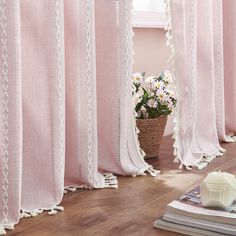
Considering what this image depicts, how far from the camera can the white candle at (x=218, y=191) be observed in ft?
3.93

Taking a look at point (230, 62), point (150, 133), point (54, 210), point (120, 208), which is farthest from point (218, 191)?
point (230, 62)

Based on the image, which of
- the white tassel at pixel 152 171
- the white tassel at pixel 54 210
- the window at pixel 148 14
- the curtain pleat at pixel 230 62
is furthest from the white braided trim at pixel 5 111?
the curtain pleat at pixel 230 62

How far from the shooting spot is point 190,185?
5.63 feet

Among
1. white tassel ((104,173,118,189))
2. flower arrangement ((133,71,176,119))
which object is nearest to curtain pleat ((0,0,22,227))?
white tassel ((104,173,118,189))

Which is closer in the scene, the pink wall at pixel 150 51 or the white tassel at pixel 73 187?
the white tassel at pixel 73 187

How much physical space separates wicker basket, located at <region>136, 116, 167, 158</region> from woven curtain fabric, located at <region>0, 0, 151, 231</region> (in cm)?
18

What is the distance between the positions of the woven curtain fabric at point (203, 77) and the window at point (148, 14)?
10.5 inches

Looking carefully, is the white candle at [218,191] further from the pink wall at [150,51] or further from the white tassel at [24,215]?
the pink wall at [150,51]

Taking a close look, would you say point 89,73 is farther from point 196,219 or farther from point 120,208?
point 196,219

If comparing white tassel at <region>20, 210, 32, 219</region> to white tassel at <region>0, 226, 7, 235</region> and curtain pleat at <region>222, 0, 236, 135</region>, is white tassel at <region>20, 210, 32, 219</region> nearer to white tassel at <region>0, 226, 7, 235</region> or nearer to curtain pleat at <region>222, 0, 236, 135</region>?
white tassel at <region>0, 226, 7, 235</region>

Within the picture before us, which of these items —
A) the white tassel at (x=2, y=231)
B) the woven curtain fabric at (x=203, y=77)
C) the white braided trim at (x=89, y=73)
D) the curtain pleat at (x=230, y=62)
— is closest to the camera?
the white tassel at (x=2, y=231)

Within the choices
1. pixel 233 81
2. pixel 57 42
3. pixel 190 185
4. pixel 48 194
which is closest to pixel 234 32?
pixel 233 81

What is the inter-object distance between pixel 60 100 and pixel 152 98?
665mm

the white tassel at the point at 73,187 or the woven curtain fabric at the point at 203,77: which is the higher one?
the woven curtain fabric at the point at 203,77
